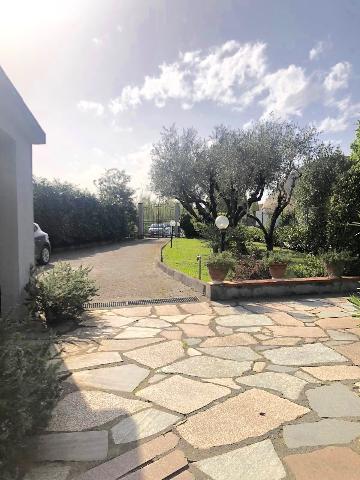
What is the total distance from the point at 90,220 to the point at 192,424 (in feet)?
57.1

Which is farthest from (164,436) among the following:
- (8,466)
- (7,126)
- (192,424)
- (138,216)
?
(138,216)

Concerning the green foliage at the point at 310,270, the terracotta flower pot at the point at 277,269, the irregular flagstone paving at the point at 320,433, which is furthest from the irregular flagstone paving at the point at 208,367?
the green foliage at the point at 310,270

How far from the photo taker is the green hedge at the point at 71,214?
16.3m

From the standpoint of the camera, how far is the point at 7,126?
484cm

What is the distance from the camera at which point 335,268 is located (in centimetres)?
764

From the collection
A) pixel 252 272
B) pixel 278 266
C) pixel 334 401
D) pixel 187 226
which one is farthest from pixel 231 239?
pixel 187 226

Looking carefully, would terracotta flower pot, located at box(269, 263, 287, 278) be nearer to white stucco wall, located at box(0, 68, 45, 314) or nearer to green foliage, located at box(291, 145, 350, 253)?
green foliage, located at box(291, 145, 350, 253)

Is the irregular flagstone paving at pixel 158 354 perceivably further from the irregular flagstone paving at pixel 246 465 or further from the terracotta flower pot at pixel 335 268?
the terracotta flower pot at pixel 335 268

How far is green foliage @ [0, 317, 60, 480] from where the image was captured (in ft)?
6.67

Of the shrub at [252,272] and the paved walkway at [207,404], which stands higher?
the shrub at [252,272]

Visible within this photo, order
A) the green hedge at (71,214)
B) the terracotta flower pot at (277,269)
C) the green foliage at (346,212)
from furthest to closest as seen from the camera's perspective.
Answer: the green hedge at (71,214) → the green foliage at (346,212) → the terracotta flower pot at (277,269)

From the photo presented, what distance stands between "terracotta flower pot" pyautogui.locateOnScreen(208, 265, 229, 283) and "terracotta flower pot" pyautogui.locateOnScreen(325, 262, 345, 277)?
2357 millimetres

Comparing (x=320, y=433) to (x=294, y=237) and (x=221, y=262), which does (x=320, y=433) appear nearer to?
(x=221, y=262)

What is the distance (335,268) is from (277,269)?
4.08ft
